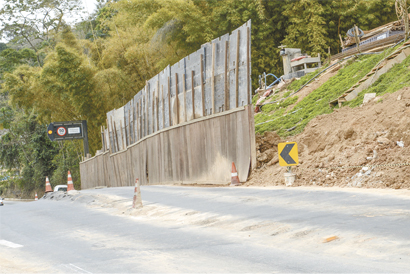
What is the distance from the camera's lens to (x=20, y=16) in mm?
40500

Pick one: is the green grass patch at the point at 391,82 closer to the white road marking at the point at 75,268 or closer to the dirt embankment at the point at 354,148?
the dirt embankment at the point at 354,148

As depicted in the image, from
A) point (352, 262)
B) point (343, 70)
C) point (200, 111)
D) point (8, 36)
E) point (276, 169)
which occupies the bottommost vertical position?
point (352, 262)

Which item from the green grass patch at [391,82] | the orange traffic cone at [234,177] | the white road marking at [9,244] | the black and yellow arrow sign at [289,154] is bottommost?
the white road marking at [9,244]

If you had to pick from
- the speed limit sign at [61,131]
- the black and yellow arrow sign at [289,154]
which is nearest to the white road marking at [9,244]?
the black and yellow arrow sign at [289,154]

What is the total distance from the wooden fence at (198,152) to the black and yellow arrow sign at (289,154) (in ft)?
6.24

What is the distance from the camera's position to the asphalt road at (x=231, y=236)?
5.36 meters

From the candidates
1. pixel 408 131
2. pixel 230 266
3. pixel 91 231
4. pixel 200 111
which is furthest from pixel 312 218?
pixel 200 111

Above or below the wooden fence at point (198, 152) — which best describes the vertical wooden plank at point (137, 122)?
above

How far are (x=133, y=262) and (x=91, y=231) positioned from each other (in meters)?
3.02

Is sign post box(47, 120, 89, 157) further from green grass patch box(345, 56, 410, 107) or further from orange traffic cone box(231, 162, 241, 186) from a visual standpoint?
green grass patch box(345, 56, 410, 107)

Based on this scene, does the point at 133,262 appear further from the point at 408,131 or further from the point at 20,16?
the point at 20,16

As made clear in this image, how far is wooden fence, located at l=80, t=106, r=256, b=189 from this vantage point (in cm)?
1393

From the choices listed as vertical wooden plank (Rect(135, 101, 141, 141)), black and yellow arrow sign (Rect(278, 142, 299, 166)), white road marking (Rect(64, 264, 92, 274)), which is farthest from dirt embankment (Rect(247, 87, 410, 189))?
vertical wooden plank (Rect(135, 101, 141, 141))

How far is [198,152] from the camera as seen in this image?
16.2 metres
